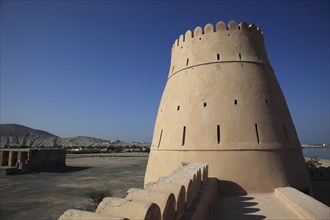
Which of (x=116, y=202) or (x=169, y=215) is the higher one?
(x=116, y=202)

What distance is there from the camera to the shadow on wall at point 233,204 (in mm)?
5773

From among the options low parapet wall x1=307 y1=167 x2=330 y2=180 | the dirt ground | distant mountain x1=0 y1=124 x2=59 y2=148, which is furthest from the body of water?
distant mountain x1=0 y1=124 x2=59 y2=148

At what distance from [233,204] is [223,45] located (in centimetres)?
664

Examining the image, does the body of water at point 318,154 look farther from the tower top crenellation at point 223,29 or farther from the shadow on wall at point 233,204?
the shadow on wall at point 233,204

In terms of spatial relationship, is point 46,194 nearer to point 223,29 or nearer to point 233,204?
point 233,204

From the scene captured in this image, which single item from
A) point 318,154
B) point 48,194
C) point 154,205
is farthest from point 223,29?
point 318,154

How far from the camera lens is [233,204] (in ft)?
22.1

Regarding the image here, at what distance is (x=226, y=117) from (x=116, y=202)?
653 cm

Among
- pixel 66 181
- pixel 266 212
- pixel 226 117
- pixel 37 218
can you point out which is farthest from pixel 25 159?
pixel 266 212

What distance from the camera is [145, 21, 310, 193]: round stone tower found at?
26.5 ft

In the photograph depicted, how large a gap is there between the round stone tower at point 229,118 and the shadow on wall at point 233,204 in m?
0.07

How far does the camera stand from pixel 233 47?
9992 millimetres

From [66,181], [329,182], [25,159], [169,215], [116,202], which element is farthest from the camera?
[25,159]

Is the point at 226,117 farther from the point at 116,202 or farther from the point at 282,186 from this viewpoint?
the point at 116,202
